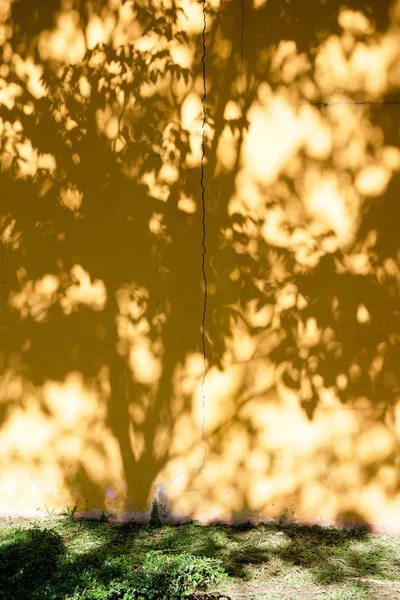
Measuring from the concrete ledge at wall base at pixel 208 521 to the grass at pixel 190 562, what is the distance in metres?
Answer: 0.05

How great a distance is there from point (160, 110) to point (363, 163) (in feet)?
4.97

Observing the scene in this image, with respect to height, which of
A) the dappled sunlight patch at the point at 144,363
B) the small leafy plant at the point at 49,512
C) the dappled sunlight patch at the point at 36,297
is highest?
the dappled sunlight patch at the point at 36,297

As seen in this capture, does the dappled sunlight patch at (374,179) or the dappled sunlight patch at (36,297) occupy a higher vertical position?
the dappled sunlight patch at (374,179)

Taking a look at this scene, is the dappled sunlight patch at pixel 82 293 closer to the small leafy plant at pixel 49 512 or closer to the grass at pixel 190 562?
the small leafy plant at pixel 49 512

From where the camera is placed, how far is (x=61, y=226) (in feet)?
14.2

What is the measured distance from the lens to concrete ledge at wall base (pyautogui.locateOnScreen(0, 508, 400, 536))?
4121 mm

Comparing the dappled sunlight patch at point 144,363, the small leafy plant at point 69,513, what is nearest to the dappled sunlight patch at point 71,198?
the dappled sunlight patch at point 144,363

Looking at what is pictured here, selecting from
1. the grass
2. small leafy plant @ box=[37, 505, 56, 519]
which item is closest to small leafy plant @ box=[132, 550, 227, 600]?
the grass

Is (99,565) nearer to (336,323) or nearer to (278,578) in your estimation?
(278,578)

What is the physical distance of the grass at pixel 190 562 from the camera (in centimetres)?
328

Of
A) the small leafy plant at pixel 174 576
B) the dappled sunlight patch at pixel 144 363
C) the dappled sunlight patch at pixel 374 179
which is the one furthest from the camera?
the dappled sunlight patch at pixel 144 363

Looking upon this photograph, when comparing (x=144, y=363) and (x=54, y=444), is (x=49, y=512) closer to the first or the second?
(x=54, y=444)

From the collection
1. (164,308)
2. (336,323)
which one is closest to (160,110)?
(164,308)

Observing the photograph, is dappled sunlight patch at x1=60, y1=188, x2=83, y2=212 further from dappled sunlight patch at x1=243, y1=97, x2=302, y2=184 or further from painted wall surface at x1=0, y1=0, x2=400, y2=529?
dappled sunlight patch at x1=243, y1=97, x2=302, y2=184
